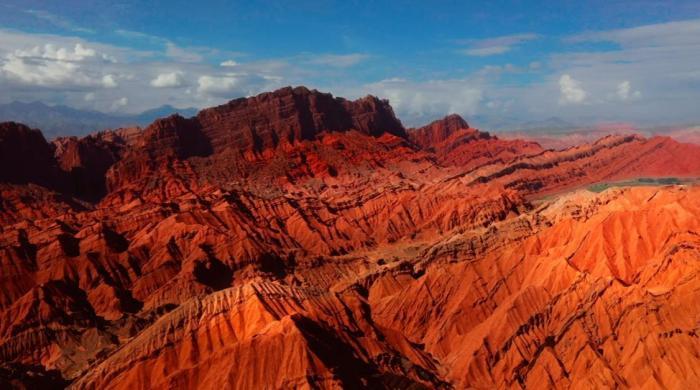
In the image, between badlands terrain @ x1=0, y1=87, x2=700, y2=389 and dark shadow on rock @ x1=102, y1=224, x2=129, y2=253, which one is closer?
badlands terrain @ x1=0, y1=87, x2=700, y2=389

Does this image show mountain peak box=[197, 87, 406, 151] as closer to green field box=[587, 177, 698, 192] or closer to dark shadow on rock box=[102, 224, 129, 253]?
dark shadow on rock box=[102, 224, 129, 253]

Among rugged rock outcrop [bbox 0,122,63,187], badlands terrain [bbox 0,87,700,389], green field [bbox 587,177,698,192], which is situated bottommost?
green field [bbox 587,177,698,192]

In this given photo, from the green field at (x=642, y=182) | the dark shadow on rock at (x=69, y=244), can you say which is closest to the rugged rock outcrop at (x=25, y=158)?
the dark shadow on rock at (x=69, y=244)

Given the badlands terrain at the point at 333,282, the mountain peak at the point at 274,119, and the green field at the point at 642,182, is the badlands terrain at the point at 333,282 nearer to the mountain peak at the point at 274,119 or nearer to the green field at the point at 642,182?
the mountain peak at the point at 274,119

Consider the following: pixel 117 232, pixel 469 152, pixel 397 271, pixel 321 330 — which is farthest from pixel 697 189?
pixel 469 152

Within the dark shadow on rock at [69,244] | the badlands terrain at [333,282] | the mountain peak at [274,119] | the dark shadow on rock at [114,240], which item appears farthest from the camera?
the mountain peak at [274,119]

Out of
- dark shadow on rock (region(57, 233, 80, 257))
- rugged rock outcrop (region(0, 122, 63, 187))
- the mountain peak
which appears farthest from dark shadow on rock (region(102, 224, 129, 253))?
the mountain peak

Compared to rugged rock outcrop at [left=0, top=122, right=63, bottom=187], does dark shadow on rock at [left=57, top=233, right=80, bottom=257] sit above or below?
below

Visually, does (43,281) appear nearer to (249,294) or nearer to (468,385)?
(249,294)

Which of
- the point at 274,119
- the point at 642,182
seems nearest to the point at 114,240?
the point at 274,119
